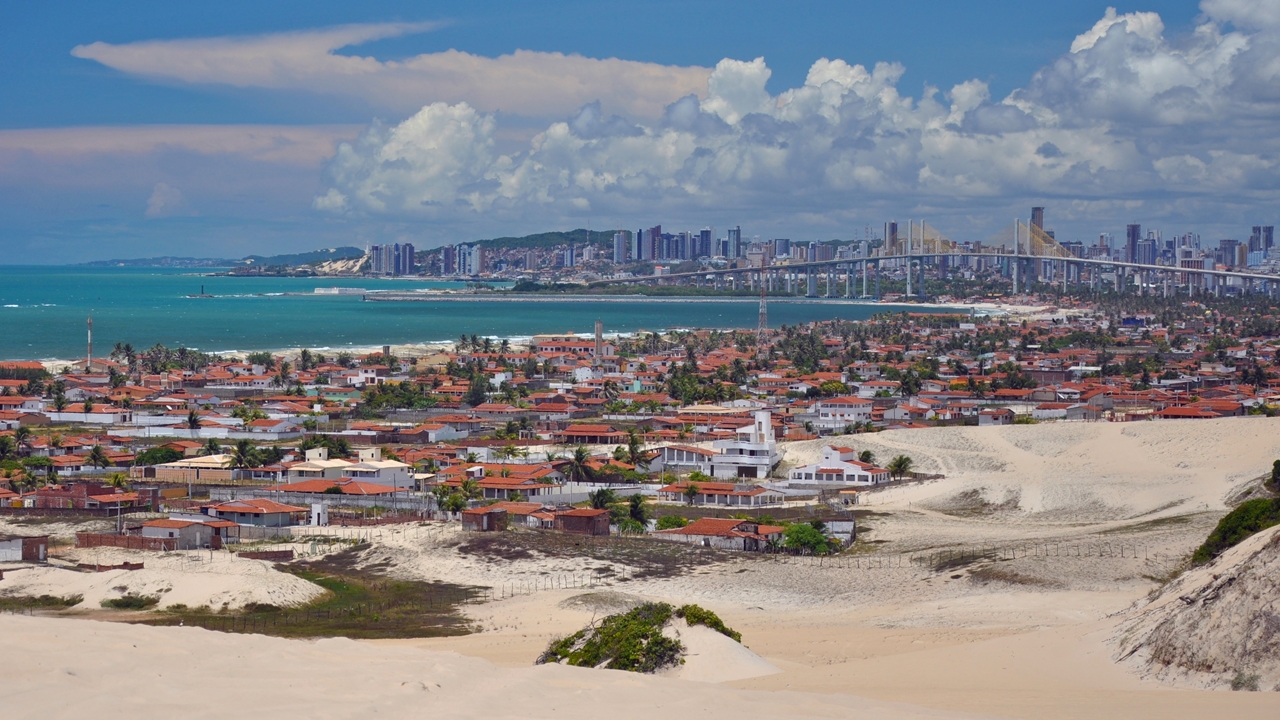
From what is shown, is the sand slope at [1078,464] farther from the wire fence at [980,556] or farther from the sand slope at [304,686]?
the sand slope at [304,686]

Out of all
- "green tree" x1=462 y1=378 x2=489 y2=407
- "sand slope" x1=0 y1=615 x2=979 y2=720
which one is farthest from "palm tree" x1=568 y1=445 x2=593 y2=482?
"sand slope" x1=0 y1=615 x2=979 y2=720

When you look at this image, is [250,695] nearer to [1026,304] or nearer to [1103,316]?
[1103,316]

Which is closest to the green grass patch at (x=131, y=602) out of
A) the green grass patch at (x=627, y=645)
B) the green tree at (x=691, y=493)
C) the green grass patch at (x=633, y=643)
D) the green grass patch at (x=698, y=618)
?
the green grass patch at (x=633, y=643)

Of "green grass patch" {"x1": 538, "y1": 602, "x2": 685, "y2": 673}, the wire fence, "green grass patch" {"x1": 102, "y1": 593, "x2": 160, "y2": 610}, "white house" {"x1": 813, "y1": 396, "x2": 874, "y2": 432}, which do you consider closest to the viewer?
"green grass patch" {"x1": 538, "y1": 602, "x2": 685, "y2": 673}

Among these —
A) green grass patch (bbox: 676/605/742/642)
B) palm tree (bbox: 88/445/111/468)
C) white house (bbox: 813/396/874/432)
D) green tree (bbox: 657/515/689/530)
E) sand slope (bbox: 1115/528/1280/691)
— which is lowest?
green tree (bbox: 657/515/689/530)

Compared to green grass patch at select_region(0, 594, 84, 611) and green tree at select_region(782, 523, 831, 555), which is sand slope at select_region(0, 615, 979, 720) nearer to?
green grass patch at select_region(0, 594, 84, 611)

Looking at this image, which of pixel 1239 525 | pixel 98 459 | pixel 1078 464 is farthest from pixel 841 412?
pixel 1239 525

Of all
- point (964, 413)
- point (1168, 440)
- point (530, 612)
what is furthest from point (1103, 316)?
point (530, 612)
